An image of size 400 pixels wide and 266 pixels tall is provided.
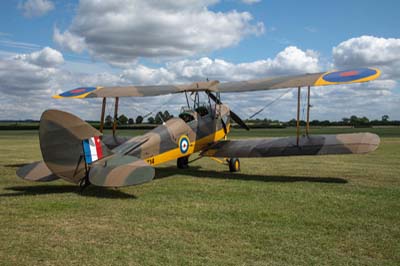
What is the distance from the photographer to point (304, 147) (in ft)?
34.1

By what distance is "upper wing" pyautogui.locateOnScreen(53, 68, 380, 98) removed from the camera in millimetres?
9305

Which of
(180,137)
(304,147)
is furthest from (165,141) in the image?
(304,147)

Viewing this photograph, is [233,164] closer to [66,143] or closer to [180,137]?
[180,137]

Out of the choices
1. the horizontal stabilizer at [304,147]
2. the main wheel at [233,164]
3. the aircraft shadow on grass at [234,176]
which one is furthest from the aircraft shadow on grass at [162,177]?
the horizontal stabilizer at [304,147]

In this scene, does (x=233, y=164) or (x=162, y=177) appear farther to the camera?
(x=233, y=164)

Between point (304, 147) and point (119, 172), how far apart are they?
5397 mm

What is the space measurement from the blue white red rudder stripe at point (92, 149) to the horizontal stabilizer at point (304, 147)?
15.4ft

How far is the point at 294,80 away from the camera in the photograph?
10117 mm

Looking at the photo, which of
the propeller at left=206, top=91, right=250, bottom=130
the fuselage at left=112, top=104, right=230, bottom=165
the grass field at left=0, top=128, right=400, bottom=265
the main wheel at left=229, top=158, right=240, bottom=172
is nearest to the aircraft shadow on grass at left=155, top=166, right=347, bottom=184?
the main wheel at left=229, top=158, right=240, bottom=172

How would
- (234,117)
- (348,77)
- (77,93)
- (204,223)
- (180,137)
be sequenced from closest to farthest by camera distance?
(204,223) → (348,77) → (180,137) → (77,93) → (234,117)

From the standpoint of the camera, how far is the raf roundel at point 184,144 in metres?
10.7

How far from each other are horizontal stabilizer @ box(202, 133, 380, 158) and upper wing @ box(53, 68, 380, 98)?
5.62 feet

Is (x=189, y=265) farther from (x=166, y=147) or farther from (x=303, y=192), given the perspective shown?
(x=166, y=147)

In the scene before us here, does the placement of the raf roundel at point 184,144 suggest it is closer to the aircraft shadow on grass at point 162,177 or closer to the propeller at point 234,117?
the aircraft shadow on grass at point 162,177
